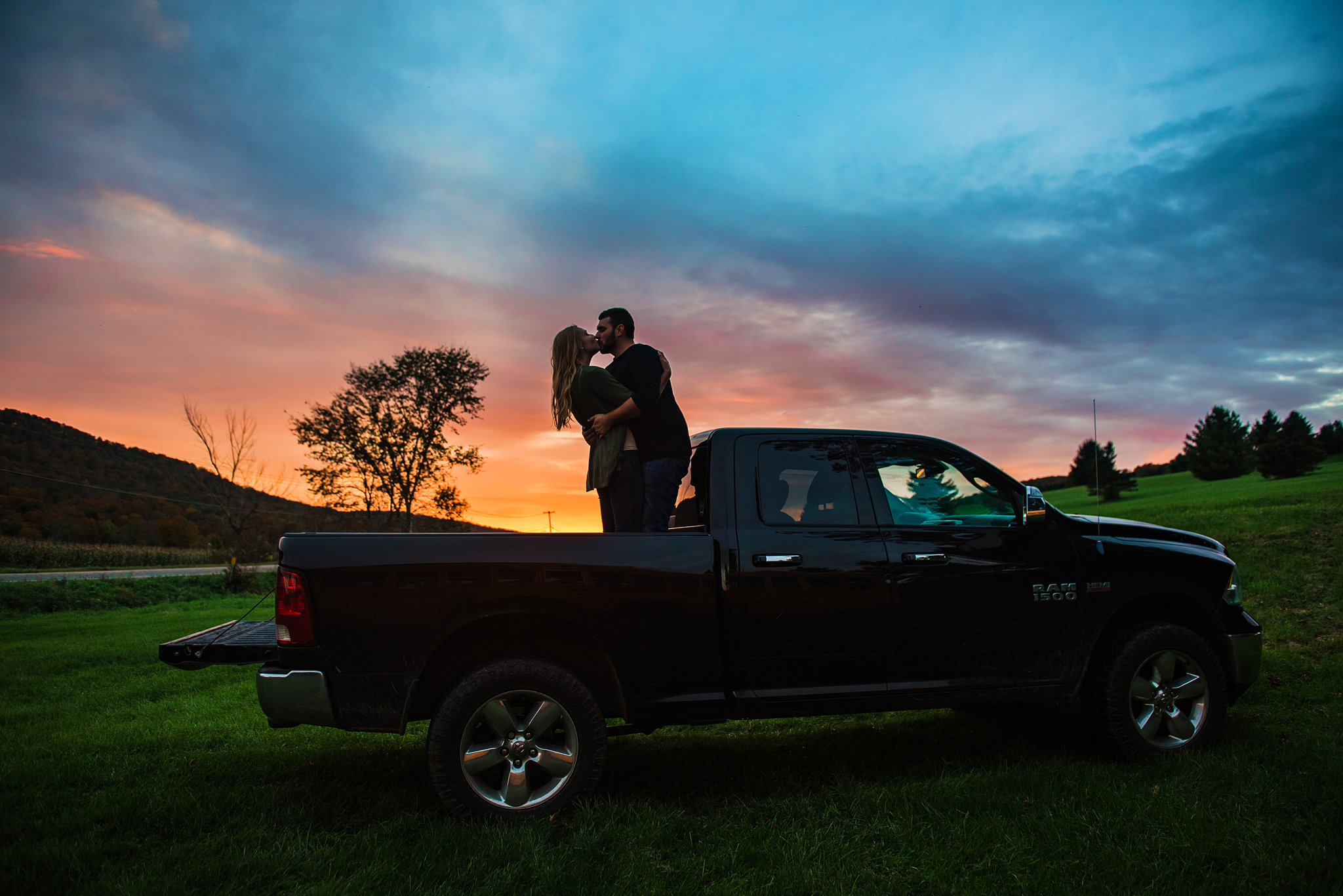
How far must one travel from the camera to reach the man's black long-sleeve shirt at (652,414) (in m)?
4.58

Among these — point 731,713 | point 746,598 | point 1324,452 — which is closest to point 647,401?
point 746,598

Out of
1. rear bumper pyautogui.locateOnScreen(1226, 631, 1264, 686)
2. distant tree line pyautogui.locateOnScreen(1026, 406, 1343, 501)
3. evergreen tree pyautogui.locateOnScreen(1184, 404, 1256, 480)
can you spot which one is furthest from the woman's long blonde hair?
evergreen tree pyautogui.locateOnScreen(1184, 404, 1256, 480)

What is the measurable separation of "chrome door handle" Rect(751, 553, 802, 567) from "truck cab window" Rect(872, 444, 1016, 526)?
2.34 ft

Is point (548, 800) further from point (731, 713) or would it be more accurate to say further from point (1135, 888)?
point (1135, 888)

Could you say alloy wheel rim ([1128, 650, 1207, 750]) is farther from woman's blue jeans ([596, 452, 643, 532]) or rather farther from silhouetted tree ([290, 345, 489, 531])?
silhouetted tree ([290, 345, 489, 531])

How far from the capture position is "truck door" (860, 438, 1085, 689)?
4219mm

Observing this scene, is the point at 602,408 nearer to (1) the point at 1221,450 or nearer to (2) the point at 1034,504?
(2) the point at 1034,504

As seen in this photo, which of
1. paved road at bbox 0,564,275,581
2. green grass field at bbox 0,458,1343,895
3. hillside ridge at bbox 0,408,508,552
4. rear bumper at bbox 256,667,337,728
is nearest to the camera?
green grass field at bbox 0,458,1343,895

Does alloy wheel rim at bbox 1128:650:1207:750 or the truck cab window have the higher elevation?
the truck cab window

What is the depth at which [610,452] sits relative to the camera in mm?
4645

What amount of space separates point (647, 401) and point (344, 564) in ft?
6.25

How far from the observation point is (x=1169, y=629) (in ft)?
15.0

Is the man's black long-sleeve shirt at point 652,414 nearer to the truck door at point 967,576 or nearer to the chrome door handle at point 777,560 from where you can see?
the chrome door handle at point 777,560

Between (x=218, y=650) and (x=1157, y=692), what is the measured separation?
5219 mm
